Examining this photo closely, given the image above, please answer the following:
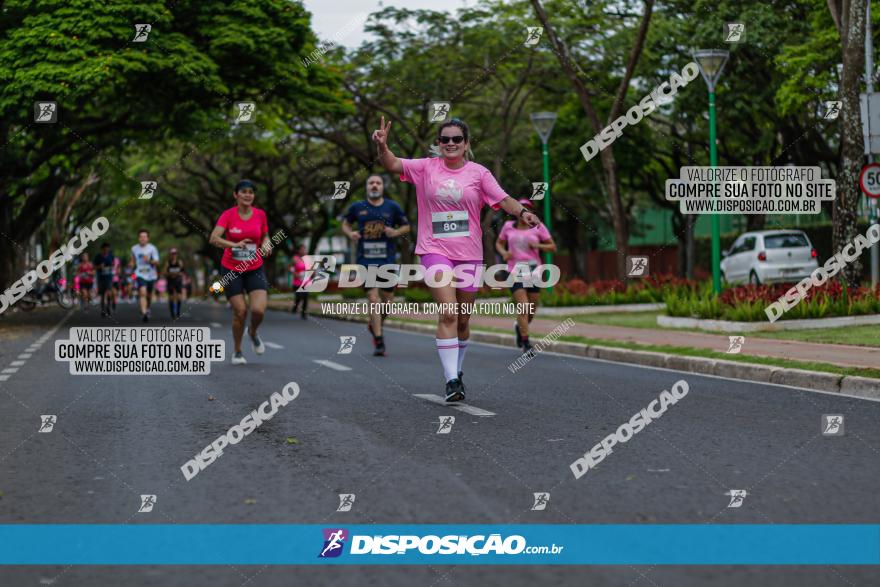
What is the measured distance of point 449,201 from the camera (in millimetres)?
9203

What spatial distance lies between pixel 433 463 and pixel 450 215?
124 inches

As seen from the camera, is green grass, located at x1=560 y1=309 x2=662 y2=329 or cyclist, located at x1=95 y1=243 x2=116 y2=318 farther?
cyclist, located at x1=95 y1=243 x2=116 y2=318

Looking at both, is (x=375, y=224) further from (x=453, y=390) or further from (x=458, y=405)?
(x=458, y=405)

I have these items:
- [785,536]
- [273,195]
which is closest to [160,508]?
[785,536]

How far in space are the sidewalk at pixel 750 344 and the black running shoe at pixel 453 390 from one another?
378 cm

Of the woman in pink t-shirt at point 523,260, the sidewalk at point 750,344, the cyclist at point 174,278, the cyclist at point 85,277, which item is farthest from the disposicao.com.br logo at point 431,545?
the cyclist at point 85,277

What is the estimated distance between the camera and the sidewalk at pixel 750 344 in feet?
38.3

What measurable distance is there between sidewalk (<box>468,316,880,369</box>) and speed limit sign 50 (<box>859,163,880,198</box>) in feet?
12.5

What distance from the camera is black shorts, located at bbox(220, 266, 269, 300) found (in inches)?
520

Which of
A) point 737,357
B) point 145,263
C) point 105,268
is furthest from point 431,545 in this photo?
point 105,268

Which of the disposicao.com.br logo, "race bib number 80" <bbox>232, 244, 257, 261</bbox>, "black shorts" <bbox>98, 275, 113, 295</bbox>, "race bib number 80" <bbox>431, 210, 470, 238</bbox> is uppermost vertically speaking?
"race bib number 80" <bbox>431, 210, 470, 238</bbox>

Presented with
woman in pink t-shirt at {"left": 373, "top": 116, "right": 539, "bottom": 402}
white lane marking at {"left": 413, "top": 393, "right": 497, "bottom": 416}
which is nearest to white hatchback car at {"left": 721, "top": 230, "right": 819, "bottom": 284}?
white lane marking at {"left": 413, "top": 393, "right": 497, "bottom": 416}

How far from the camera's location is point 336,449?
23.2 feet

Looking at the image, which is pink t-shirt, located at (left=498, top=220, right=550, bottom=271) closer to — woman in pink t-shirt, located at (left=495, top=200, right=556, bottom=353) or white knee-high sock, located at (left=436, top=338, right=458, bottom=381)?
woman in pink t-shirt, located at (left=495, top=200, right=556, bottom=353)
